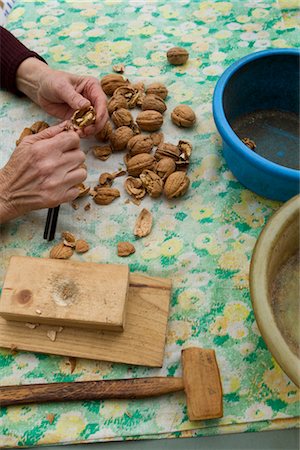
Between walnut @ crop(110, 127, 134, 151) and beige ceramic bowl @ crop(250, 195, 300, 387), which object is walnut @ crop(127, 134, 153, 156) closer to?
walnut @ crop(110, 127, 134, 151)

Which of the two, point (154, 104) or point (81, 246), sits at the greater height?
point (154, 104)

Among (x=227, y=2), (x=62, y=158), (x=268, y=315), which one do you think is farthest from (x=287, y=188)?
(x=227, y=2)

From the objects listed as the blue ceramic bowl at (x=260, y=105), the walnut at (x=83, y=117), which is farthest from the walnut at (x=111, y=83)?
the blue ceramic bowl at (x=260, y=105)

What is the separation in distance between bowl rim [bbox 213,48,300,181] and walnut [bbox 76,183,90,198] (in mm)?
319

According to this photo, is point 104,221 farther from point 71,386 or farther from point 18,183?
point 71,386

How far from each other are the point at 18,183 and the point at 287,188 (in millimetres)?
540

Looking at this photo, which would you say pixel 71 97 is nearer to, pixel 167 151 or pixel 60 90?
pixel 60 90

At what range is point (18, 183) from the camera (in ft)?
3.06

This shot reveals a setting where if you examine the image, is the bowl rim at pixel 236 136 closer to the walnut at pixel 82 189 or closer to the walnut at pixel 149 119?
the walnut at pixel 149 119

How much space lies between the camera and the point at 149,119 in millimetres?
1102

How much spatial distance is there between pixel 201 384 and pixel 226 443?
0.36ft

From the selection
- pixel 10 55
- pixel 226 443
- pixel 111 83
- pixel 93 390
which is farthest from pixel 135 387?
pixel 10 55

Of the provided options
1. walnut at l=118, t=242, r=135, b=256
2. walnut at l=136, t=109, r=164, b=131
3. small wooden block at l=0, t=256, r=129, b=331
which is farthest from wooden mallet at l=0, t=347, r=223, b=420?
walnut at l=136, t=109, r=164, b=131

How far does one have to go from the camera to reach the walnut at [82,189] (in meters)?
1.02
